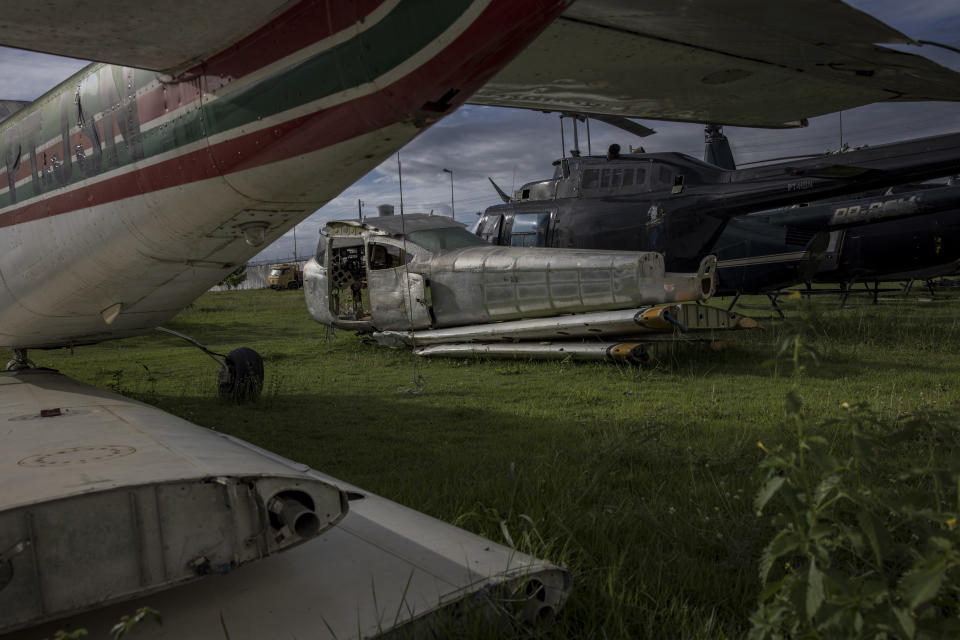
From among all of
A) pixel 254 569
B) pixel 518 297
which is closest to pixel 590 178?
pixel 518 297

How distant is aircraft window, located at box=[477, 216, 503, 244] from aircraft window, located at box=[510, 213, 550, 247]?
0.39 meters

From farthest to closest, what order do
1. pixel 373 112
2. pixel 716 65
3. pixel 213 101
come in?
pixel 716 65
pixel 213 101
pixel 373 112

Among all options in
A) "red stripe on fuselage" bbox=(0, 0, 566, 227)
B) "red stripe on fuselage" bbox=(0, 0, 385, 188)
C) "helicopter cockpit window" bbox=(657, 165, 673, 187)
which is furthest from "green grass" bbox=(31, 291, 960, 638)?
"helicopter cockpit window" bbox=(657, 165, 673, 187)

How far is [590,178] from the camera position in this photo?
11.3 m

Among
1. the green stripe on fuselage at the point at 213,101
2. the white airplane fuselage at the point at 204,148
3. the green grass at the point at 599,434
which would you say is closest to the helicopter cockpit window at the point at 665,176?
the green grass at the point at 599,434

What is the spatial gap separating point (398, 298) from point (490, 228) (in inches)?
112

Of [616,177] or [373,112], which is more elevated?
[616,177]

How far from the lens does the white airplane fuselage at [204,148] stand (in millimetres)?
2582

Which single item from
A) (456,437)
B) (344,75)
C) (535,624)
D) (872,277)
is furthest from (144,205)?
(872,277)

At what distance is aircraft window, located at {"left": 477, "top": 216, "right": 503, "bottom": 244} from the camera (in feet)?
39.2

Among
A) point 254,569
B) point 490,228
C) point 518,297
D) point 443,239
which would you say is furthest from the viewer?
point 490,228

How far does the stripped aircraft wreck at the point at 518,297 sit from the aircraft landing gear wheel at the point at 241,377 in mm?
1664

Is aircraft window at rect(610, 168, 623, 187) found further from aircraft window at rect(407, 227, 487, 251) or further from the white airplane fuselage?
the white airplane fuselage

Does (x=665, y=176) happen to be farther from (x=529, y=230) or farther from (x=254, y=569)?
(x=254, y=569)
